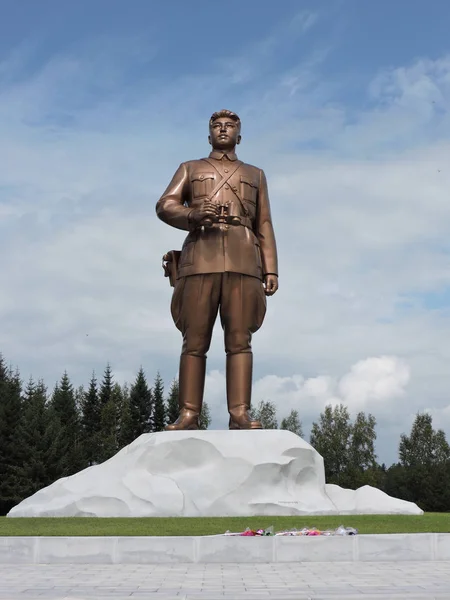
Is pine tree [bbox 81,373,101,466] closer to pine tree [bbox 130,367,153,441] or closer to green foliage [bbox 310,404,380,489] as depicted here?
pine tree [bbox 130,367,153,441]

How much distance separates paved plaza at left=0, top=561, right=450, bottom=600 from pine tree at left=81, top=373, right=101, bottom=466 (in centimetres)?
2831

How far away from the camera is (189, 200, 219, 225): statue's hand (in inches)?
413

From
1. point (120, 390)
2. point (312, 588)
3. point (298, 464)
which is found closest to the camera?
point (312, 588)

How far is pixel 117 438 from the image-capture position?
3712cm

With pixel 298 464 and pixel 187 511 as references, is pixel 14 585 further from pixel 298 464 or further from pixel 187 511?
pixel 298 464

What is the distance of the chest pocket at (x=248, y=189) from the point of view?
1129cm

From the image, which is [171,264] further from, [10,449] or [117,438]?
[117,438]

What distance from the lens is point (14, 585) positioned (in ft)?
17.5

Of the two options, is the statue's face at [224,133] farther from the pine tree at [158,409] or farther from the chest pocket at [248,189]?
the pine tree at [158,409]

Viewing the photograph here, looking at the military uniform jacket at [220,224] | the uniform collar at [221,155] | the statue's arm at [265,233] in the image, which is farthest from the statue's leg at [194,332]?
the uniform collar at [221,155]

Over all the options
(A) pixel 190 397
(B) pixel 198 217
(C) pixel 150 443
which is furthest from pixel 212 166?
(C) pixel 150 443

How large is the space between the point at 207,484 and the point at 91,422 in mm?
28527

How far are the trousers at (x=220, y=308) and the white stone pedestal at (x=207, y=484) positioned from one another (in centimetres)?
136

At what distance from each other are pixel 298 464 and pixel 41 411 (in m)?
20.6
